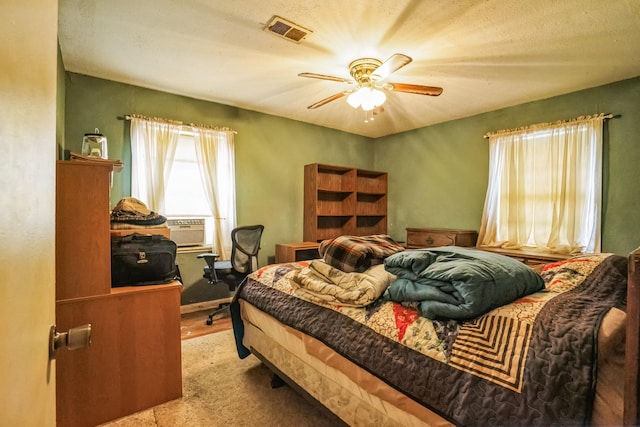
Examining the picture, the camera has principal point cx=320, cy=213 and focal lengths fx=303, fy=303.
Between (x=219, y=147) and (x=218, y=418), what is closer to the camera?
(x=218, y=418)

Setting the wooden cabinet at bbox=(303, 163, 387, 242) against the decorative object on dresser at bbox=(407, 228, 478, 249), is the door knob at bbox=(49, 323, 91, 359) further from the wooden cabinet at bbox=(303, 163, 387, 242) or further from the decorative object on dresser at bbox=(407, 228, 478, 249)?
the decorative object on dresser at bbox=(407, 228, 478, 249)

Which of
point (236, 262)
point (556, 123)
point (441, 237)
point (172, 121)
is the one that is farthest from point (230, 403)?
point (556, 123)

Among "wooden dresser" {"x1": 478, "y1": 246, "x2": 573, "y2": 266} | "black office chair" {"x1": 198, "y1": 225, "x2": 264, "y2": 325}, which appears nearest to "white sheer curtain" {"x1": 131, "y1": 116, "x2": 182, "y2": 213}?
"black office chair" {"x1": 198, "y1": 225, "x2": 264, "y2": 325}

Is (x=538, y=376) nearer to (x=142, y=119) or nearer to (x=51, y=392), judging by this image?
(x=51, y=392)

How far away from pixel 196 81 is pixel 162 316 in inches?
93.7

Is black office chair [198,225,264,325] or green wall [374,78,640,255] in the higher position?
green wall [374,78,640,255]

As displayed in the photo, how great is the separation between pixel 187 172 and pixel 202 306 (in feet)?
5.31

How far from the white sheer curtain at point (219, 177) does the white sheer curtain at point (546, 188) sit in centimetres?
323

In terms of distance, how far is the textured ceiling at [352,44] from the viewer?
1.97 meters

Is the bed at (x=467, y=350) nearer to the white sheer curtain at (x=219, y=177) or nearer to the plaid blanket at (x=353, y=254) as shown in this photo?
the plaid blanket at (x=353, y=254)

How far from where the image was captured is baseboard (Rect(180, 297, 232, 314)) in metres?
3.53

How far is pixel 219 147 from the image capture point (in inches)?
147

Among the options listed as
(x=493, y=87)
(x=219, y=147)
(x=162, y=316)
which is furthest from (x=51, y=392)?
(x=493, y=87)

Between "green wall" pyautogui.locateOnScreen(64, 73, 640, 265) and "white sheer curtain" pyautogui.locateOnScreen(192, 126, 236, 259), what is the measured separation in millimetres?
156
